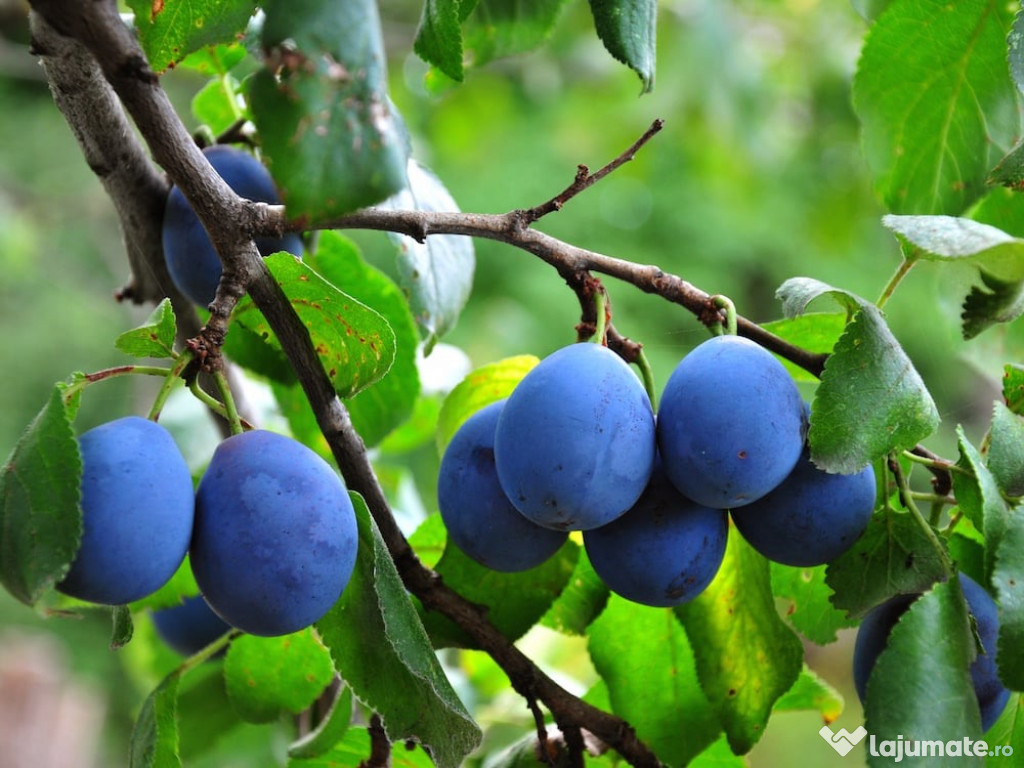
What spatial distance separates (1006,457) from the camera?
19.5 inches

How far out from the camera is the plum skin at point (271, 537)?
0.41 m

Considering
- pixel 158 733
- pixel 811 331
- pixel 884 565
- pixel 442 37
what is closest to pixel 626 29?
pixel 442 37

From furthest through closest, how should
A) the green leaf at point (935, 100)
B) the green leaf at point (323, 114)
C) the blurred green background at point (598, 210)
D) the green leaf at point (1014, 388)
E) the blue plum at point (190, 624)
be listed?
the blurred green background at point (598, 210), the blue plum at point (190, 624), the green leaf at point (935, 100), the green leaf at point (1014, 388), the green leaf at point (323, 114)

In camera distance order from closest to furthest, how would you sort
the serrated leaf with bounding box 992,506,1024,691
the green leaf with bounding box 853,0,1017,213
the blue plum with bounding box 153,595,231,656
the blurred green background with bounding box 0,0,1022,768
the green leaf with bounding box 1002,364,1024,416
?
1. the serrated leaf with bounding box 992,506,1024,691
2. the green leaf with bounding box 1002,364,1024,416
3. the green leaf with bounding box 853,0,1017,213
4. the blue plum with bounding box 153,595,231,656
5. the blurred green background with bounding box 0,0,1022,768

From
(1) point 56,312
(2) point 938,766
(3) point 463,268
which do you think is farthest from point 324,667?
(1) point 56,312

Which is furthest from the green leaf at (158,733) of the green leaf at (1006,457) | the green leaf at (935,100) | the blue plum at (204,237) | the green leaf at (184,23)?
the green leaf at (935,100)

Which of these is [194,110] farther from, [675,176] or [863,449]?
[675,176]

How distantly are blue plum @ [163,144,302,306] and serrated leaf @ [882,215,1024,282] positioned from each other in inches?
12.7

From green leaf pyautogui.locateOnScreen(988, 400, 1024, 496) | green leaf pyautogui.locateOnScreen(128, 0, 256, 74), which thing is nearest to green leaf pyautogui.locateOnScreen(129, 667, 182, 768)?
green leaf pyautogui.locateOnScreen(128, 0, 256, 74)

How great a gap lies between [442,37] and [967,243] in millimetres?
251

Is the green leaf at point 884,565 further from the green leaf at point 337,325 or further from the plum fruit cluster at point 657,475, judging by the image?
the green leaf at point 337,325

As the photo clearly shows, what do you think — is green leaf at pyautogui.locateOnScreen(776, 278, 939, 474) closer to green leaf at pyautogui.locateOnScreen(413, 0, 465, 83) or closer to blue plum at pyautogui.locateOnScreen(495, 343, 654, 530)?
blue plum at pyautogui.locateOnScreen(495, 343, 654, 530)

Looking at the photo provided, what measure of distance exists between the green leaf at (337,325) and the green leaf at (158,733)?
Answer: 0.62 ft

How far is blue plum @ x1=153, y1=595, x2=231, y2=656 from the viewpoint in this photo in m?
0.79
